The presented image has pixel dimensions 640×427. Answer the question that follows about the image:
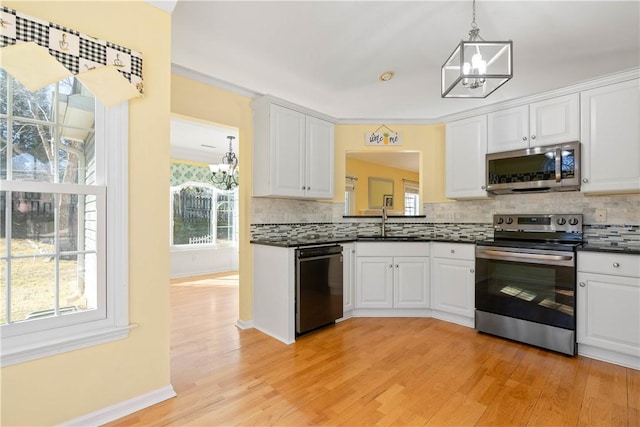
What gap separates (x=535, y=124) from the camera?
2.86 m

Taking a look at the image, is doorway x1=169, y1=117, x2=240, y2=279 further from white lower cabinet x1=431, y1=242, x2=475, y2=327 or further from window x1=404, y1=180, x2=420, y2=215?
window x1=404, y1=180, x2=420, y2=215

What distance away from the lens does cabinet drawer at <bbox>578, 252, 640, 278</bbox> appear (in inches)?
87.8

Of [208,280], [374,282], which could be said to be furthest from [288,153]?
[208,280]

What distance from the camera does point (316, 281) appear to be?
293 cm

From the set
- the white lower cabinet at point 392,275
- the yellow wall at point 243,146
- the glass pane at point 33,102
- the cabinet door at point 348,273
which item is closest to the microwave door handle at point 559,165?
the white lower cabinet at point 392,275

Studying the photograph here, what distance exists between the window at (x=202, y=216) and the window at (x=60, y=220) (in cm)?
435

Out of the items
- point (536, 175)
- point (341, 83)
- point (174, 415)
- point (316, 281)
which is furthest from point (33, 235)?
point (536, 175)

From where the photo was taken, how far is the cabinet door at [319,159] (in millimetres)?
3348

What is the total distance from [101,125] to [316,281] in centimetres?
207

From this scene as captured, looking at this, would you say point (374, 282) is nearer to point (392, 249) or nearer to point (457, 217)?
point (392, 249)

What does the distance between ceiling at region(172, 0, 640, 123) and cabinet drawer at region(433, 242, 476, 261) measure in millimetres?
1618

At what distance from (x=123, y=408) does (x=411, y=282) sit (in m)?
2.71

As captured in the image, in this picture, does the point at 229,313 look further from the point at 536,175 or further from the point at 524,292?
the point at 536,175

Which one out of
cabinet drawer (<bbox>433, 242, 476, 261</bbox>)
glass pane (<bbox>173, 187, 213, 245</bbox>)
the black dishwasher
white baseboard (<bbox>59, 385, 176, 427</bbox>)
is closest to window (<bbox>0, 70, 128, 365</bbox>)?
white baseboard (<bbox>59, 385, 176, 427</bbox>)
